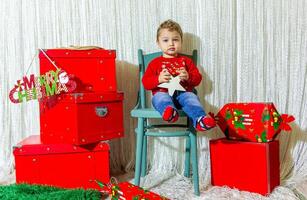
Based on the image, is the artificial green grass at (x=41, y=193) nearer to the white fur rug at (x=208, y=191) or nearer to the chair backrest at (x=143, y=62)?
the white fur rug at (x=208, y=191)

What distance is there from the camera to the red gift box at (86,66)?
1.59m

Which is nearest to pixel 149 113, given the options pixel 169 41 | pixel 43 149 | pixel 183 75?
pixel 183 75

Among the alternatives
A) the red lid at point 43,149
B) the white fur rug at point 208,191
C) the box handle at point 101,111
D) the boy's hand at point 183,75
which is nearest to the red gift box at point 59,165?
the red lid at point 43,149

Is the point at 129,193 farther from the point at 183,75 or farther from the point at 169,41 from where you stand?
the point at 169,41

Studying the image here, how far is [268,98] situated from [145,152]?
681 mm

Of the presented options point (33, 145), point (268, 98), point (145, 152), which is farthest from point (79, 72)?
point (268, 98)

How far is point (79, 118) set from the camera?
59.4 inches

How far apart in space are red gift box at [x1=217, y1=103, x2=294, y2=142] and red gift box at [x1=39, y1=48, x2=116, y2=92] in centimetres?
55

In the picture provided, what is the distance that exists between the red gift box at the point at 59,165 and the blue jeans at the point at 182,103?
33 centimetres

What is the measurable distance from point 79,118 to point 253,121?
2.45ft

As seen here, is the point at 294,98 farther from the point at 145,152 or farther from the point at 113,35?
the point at 113,35

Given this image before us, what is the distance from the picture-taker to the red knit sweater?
163cm

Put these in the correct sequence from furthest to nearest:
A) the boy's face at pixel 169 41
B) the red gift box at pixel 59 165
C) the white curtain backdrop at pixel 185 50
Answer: the white curtain backdrop at pixel 185 50 < the boy's face at pixel 169 41 < the red gift box at pixel 59 165

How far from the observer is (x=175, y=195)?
1.48m
